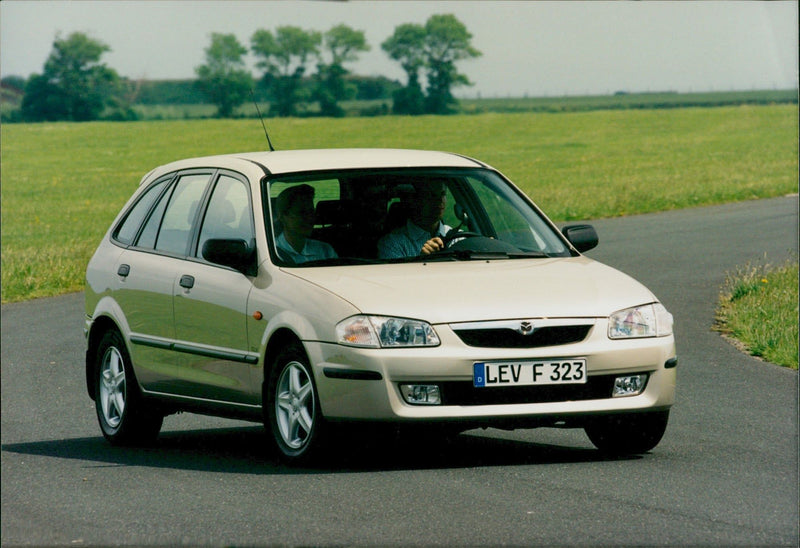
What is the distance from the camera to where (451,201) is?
29.3 ft

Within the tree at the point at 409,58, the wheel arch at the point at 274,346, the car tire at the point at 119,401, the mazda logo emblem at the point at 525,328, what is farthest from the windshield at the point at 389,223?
the tree at the point at 409,58

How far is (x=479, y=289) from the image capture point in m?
7.23

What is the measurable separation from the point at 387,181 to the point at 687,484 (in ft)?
8.39

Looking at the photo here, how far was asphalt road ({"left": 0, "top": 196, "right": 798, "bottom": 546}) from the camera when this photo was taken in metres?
5.78

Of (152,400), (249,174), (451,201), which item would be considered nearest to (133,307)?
(152,400)

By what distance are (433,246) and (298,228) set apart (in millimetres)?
741

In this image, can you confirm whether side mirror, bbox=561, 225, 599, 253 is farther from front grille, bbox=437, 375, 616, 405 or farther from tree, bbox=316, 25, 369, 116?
tree, bbox=316, 25, 369, 116

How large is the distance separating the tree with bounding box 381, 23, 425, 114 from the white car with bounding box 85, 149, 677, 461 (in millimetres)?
79903

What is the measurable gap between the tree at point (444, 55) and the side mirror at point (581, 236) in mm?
82435

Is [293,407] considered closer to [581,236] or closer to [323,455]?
[323,455]

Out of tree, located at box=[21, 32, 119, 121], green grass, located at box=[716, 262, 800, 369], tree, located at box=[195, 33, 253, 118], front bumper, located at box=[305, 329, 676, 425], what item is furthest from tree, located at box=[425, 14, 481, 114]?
front bumper, located at box=[305, 329, 676, 425]

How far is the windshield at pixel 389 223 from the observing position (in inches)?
317

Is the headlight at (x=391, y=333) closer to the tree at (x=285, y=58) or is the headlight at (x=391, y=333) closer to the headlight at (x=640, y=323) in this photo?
the headlight at (x=640, y=323)

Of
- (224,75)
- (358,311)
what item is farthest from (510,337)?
(224,75)
